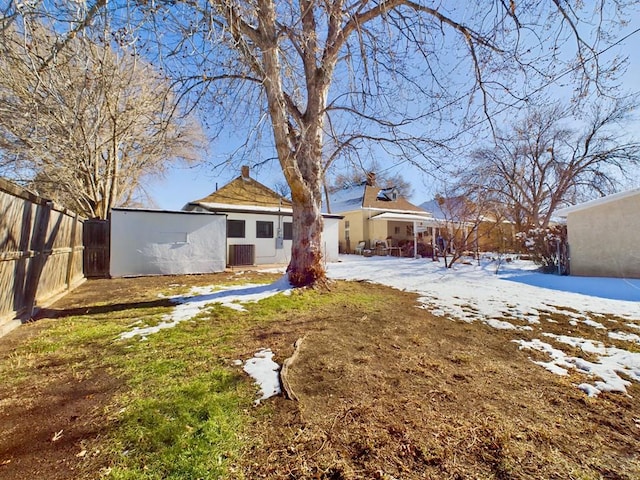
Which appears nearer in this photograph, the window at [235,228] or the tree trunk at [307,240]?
the tree trunk at [307,240]

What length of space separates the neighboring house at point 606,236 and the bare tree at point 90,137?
12.9 metres

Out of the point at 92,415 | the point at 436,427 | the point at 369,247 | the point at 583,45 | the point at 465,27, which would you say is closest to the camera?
the point at 436,427

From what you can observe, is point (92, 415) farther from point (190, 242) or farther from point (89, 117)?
point (89, 117)

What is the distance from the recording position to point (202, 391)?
7.15ft

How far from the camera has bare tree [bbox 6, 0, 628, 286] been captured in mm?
4965

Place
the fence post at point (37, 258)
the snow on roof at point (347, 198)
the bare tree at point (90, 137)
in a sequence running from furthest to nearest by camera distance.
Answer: the snow on roof at point (347, 198) < the bare tree at point (90, 137) < the fence post at point (37, 258)

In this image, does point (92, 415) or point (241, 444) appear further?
point (92, 415)

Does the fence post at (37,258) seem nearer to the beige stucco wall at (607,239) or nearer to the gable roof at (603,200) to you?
the gable roof at (603,200)

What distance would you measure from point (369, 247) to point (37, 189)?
17302 millimetres

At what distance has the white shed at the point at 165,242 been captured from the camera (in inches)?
359

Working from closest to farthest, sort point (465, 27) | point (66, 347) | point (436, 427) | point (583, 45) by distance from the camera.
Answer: point (436, 427), point (66, 347), point (583, 45), point (465, 27)

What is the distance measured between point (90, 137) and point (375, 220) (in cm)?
1500

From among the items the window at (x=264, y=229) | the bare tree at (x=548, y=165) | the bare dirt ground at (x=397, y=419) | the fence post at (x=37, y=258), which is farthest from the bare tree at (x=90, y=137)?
the bare tree at (x=548, y=165)

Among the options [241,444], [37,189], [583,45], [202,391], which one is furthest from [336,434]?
[37,189]
